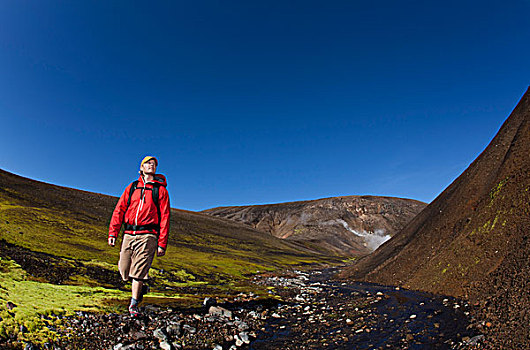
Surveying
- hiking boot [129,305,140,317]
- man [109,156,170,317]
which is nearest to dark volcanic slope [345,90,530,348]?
man [109,156,170,317]

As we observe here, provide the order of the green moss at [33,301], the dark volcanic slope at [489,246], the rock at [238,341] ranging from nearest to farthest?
the green moss at [33,301] → the rock at [238,341] → the dark volcanic slope at [489,246]

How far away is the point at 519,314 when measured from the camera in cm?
839

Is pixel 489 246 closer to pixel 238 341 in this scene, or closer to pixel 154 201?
pixel 238 341

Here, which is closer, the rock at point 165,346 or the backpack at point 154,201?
the rock at point 165,346

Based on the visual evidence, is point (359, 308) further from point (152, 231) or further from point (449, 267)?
point (152, 231)

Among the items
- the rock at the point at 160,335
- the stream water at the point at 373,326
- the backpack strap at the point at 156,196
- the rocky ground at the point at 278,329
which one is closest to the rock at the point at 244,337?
the rocky ground at the point at 278,329

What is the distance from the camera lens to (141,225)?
10047 millimetres

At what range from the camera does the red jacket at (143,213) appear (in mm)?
10070

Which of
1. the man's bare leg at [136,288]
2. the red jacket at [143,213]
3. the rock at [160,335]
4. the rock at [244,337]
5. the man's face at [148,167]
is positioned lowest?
the rock at [244,337]

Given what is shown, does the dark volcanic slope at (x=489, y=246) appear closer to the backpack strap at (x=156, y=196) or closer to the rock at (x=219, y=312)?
the rock at (x=219, y=312)

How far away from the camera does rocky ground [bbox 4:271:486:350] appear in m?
8.90

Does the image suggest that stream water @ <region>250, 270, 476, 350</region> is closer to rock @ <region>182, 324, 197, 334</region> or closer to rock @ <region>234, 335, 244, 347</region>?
rock @ <region>234, 335, 244, 347</region>

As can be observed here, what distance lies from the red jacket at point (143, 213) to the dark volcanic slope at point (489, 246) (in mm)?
10228

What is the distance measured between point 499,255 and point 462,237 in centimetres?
593
